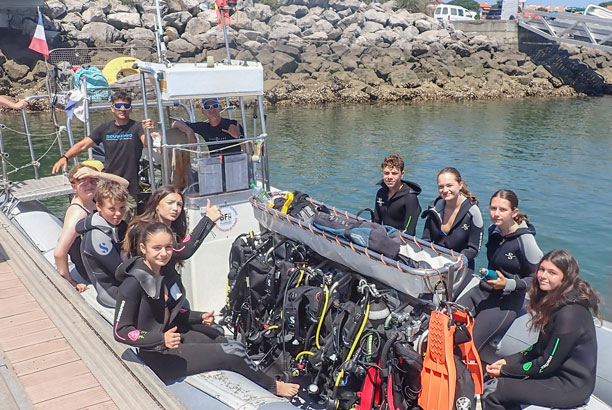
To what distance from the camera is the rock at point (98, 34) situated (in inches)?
1015

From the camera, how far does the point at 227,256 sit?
5.30 meters

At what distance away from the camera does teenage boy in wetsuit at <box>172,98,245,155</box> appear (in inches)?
212

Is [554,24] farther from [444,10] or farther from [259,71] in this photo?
[259,71]

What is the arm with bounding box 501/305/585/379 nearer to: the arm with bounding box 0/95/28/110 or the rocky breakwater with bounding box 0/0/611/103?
the arm with bounding box 0/95/28/110

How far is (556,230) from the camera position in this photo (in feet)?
35.4

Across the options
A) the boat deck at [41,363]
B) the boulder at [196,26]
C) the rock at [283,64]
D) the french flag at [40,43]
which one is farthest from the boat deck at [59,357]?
the boulder at [196,26]

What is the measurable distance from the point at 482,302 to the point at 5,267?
13.4 feet

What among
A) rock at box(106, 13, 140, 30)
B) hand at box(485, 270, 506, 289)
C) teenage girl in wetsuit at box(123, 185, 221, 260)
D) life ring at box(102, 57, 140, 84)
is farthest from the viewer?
rock at box(106, 13, 140, 30)

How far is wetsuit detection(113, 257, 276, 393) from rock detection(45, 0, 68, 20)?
2710 cm

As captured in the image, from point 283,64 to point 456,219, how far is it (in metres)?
23.6

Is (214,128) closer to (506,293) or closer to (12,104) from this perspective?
(12,104)

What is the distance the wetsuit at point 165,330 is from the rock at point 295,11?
30.7 m

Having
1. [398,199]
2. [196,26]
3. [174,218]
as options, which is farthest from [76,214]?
[196,26]

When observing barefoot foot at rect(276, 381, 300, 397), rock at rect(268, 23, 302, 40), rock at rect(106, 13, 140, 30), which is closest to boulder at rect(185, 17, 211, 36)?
rock at rect(106, 13, 140, 30)
